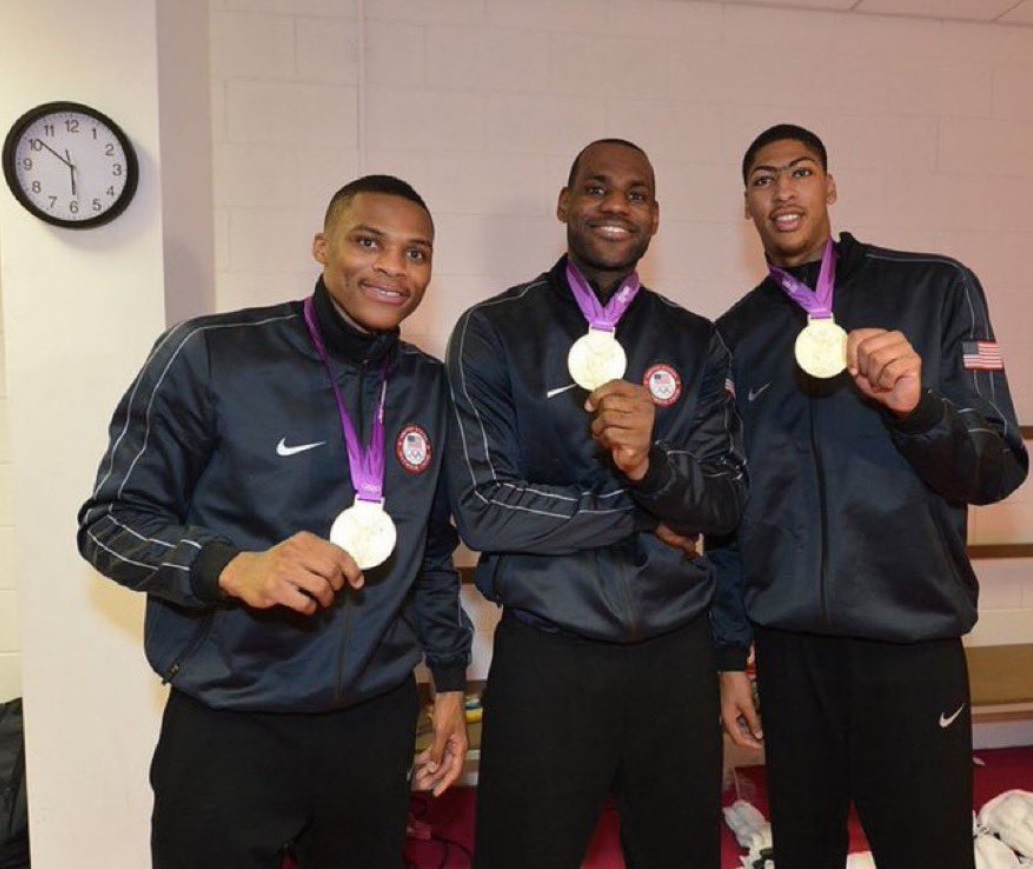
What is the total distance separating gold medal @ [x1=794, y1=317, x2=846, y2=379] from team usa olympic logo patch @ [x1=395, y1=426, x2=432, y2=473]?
862 mm

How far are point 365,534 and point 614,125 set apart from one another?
214 centimetres

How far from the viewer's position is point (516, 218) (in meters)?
2.96

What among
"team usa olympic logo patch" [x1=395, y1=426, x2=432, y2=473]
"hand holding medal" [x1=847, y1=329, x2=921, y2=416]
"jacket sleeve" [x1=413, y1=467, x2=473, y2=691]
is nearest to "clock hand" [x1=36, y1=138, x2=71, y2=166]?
"team usa olympic logo patch" [x1=395, y1=426, x2=432, y2=473]

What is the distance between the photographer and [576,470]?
1722 millimetres

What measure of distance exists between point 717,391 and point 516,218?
1.45m

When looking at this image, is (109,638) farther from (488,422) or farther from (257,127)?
(257,127)

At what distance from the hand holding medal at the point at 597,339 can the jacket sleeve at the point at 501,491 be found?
0.58ft

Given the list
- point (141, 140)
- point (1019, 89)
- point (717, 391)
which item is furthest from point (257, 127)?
point (1019, 89)

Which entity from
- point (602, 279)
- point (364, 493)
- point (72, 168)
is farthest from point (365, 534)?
point (72, 168)

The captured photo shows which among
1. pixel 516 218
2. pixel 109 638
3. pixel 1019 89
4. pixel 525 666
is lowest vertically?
pixel 109 638

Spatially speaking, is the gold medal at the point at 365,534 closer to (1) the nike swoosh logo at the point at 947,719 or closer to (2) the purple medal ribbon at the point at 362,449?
(2) the purple medal ribbon at the point at 362,449

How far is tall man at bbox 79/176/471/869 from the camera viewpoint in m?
1.46

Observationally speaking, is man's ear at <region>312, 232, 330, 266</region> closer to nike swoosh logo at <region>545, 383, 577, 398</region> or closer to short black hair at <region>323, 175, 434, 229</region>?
short black hair at <region>323, 175, 434, 229</region>

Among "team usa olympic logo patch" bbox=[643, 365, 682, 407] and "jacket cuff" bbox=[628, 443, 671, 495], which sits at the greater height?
"team usa olympic logo patch" bbox=[643, 365, 682, 407]
